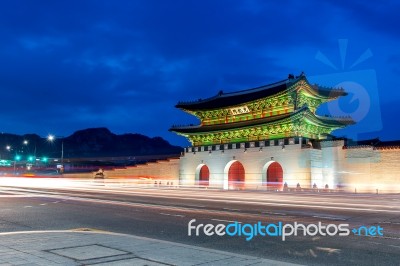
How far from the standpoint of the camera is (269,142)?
128ft

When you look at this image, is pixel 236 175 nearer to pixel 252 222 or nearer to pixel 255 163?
pixel 255 163

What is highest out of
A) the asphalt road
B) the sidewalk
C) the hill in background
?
the hill in background

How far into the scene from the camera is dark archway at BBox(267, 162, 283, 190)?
124 feet

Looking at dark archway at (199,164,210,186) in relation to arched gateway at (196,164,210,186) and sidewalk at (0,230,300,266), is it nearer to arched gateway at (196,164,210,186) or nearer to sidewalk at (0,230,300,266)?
arched gateway at (196,164,210,186)

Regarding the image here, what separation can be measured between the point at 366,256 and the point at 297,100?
106ft

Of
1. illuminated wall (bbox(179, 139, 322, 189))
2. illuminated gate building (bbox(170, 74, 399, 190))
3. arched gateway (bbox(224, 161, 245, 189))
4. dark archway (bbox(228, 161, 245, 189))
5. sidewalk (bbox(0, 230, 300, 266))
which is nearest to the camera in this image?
sidewalk (bbox(0, 230, 300, 266))

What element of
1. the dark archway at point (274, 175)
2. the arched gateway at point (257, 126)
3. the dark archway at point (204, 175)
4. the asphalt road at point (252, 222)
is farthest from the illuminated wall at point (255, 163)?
the asphalt road at point (252, 222)

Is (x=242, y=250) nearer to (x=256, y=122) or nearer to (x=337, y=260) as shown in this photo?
(x=337, y=260)

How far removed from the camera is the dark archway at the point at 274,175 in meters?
37.8

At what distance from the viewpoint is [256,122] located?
40688mm

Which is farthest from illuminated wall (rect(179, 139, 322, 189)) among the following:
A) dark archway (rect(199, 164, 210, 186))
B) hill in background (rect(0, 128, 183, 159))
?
hill in background (rect(0, 128, 183, 159))

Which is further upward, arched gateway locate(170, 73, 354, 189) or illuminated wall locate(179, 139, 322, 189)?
arched gateway locate(170, 73, 354, 189)

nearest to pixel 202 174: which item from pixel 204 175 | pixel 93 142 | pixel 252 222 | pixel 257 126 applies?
pixel 204 175

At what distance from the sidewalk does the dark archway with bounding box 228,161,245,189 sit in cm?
3219
